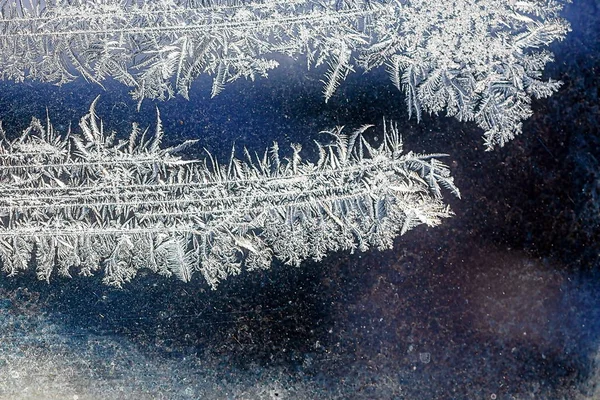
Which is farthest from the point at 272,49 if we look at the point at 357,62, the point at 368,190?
the point at 368,190

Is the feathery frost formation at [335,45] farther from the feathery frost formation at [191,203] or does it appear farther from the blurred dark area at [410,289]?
the feathery frost formation at [191,203]

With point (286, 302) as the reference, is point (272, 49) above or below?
above

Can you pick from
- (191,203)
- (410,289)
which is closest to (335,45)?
(191,203)

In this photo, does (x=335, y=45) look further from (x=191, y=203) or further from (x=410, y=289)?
(x=410, y=289)

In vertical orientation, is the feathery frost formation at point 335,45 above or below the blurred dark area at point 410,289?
above

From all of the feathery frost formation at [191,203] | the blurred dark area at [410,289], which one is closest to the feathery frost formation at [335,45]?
the blurred dark area at [410,289]

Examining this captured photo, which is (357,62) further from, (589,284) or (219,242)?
(589,284)
